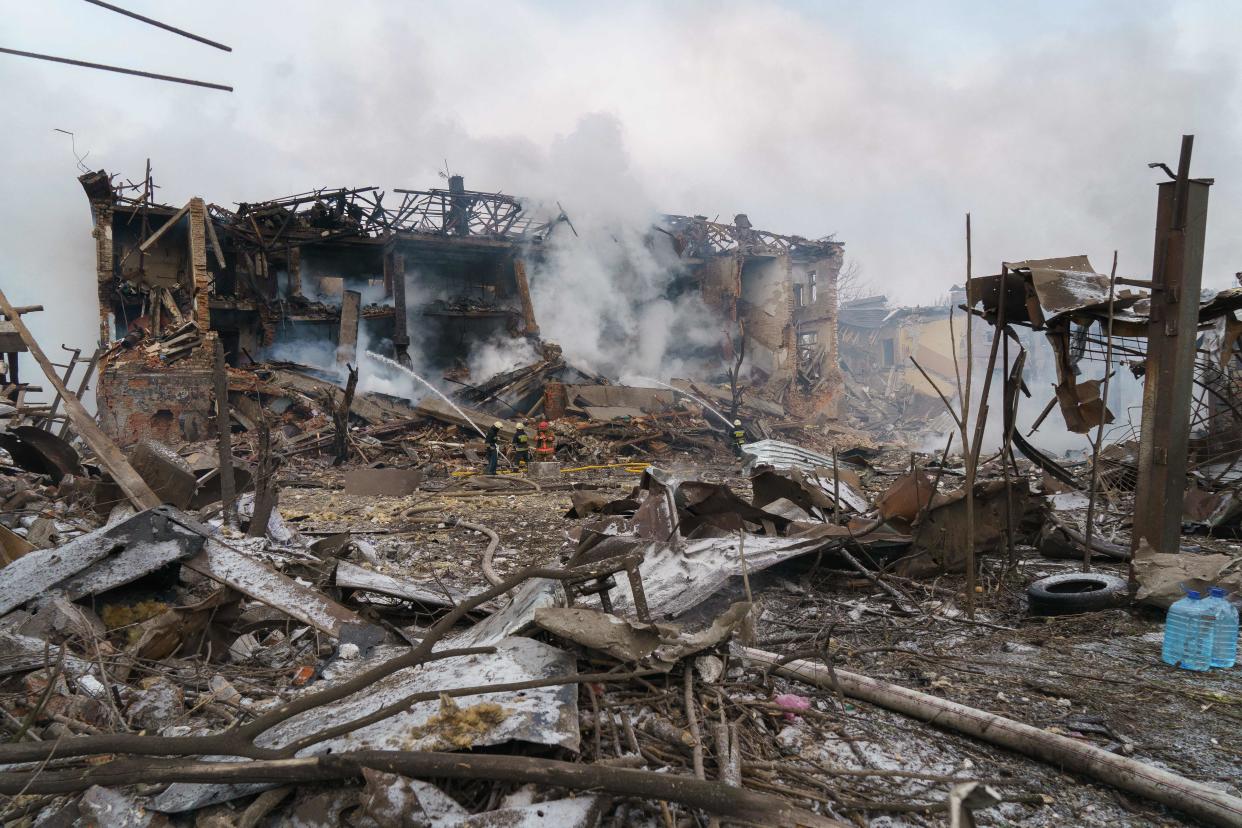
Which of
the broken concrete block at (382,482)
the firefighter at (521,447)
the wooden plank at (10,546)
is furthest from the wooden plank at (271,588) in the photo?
the firefighter at (521,447)

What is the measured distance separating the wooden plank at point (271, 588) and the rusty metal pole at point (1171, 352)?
4.90m

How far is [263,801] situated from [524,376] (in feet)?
60.9

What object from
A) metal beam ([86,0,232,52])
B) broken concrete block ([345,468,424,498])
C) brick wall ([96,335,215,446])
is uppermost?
metal beam ([86,0,232,52])

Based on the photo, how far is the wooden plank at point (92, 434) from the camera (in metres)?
4.72

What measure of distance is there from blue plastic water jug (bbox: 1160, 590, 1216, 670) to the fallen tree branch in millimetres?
1516

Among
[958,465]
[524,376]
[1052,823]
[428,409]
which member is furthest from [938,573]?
[524,376]

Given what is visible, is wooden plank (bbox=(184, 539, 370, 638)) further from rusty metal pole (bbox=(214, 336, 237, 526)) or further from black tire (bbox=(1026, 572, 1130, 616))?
black tire (bbox=(1026, 572, 1130, 616))

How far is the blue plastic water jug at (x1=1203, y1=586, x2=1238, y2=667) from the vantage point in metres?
3.62

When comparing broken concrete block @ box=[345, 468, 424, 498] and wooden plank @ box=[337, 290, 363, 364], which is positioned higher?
wooden plank @ box=[337, 290, 363, 364]

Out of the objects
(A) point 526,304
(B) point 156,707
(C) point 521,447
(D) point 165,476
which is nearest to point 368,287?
(A) point 526,304

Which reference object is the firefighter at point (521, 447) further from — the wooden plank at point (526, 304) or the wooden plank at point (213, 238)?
the wooden plank at point (213, 238)

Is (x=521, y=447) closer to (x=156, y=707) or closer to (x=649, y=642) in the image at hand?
(x=156, y=707)

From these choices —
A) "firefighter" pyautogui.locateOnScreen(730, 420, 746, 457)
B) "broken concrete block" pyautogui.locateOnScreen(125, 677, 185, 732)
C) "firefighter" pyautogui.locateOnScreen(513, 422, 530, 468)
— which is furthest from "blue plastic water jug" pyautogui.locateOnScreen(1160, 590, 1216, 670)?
"firefighter" pyautogui.locateOnScreen(730, 420, 746, 457)

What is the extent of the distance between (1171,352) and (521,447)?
37.1ft
